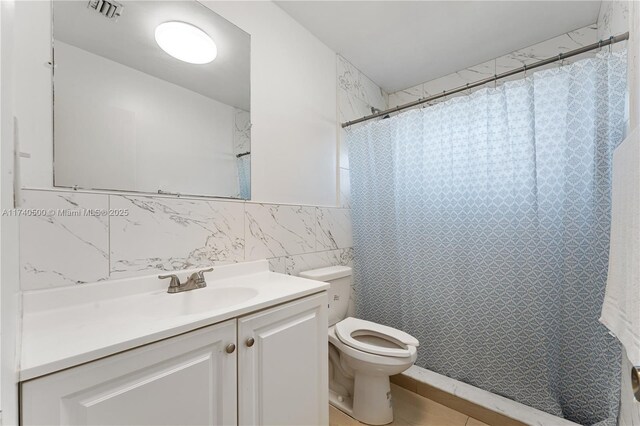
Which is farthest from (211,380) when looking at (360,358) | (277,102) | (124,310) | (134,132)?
(277,102)

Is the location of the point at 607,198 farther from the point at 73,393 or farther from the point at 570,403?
the point at 73,393

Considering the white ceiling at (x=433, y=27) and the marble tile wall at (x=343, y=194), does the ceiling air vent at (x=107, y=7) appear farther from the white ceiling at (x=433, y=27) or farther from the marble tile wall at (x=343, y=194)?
the marble tile wall at (x=343, y=194)

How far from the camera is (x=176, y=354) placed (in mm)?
704

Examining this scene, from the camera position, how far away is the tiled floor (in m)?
1.45

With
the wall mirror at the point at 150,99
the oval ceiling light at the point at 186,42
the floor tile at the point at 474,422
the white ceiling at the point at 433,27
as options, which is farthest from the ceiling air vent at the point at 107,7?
the floor tile at the point at 474,422

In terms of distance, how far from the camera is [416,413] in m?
1.52

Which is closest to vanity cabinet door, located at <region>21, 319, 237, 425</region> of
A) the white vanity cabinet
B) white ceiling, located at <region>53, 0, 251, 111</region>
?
the white vanity cabinet

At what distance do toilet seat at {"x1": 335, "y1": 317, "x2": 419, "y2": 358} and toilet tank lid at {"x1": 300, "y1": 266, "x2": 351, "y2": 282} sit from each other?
→ 0.29 metres

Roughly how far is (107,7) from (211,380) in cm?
143

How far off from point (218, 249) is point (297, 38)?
4.85 ft

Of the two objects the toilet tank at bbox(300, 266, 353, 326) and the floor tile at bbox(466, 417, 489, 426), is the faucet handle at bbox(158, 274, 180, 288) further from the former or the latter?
the floor tile at bbox(466, 417, 489, 426)

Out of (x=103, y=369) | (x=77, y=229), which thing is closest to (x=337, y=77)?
(x=77, y=229)

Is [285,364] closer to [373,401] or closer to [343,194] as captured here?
[373,401]

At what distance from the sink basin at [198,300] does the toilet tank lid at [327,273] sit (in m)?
0.51
